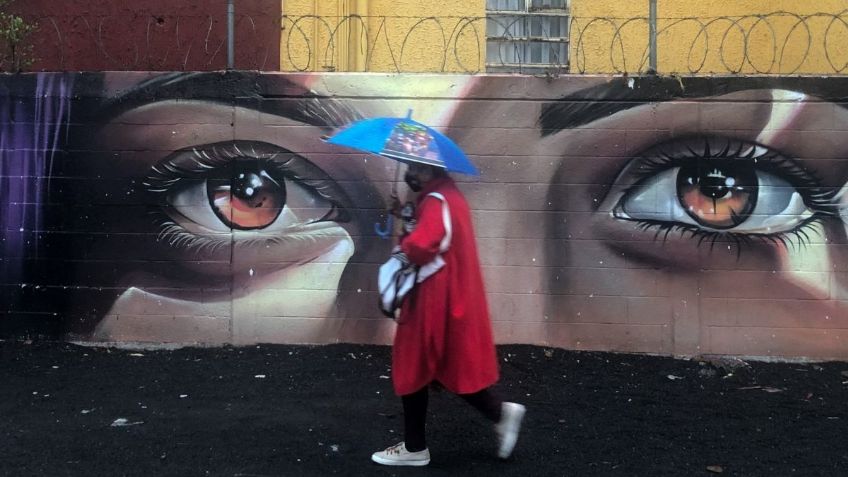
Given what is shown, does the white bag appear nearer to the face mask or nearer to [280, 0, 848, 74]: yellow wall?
the face mask

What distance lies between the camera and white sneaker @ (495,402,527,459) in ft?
13.1

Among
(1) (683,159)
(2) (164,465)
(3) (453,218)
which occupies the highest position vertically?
(1) (683,159)

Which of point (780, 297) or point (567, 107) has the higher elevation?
point (567, 107)

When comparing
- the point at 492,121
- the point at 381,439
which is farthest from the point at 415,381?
the point at 492,121

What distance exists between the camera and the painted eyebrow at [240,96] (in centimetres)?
616

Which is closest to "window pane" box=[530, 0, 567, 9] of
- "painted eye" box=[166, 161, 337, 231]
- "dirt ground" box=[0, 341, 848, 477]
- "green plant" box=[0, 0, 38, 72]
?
"painted eye" box=[166, 161, 337, 231]

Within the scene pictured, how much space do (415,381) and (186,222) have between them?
10.3ft

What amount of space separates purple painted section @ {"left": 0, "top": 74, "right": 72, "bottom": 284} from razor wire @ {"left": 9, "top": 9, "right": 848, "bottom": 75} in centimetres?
111

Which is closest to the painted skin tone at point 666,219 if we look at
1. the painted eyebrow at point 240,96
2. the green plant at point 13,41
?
the painted eyebrow at point 240,96

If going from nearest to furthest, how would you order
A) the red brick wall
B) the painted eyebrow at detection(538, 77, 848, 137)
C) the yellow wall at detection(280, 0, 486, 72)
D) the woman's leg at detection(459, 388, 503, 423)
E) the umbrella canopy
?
the umbrella canopy → the woman's leg at detection(459, 388, 503, 423) → the painted eyebrow at detection(538, 77, 848, 137) → the red brick wall → the yellow wall at detection(280, 0, 486, 72)

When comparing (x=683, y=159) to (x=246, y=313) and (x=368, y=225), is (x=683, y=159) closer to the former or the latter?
(x=368, y=225)

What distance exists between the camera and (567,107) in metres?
6.09

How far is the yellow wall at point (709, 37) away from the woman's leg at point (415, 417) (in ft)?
Result: 15.5

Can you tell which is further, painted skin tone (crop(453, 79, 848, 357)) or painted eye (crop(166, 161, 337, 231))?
painted eye (crop(166, 161, 337, 231))
